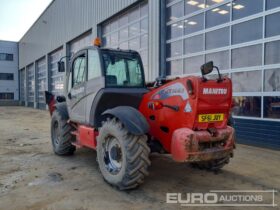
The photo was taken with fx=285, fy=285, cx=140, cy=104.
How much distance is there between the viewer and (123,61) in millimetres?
5805

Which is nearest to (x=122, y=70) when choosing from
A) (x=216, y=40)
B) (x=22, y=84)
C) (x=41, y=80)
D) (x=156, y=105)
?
(x=156, y=105)

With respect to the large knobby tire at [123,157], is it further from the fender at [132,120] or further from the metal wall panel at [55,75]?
the metal wall panel at [55,75]

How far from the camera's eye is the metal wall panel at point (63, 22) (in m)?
16.1

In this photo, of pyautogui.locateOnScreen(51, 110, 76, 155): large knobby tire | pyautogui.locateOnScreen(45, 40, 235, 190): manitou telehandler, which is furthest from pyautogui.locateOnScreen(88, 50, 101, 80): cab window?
pyautogui.locateOnScreen(51, 110, 76, 155): large knobby tire

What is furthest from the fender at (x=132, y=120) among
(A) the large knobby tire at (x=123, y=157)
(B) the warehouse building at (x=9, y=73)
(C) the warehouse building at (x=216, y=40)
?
(B) the warehouse building at (x=9, y=73)

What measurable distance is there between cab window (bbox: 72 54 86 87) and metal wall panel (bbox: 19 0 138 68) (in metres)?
7.86

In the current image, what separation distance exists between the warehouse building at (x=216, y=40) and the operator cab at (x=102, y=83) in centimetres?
397

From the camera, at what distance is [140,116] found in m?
4.45

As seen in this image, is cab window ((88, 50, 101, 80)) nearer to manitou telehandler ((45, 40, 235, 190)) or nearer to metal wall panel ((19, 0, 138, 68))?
manitou telehandler ((45, 40, 235, 190))

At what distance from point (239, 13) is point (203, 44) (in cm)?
160

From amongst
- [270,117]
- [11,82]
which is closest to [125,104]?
[270,117]

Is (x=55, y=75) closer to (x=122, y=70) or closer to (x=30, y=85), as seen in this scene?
(x=30, y=85)

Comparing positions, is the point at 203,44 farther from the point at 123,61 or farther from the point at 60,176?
the point at 60,176

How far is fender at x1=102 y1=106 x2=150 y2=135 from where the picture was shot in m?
4.22
